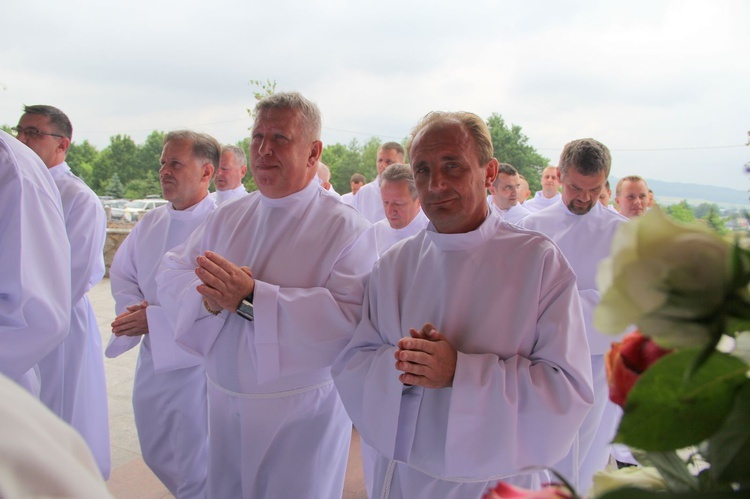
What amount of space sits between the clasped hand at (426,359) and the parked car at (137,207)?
14.9 meters

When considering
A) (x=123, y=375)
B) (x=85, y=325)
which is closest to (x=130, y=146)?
(x=123, y=375)

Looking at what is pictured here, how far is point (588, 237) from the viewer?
12.1 ft

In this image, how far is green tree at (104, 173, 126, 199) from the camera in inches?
954

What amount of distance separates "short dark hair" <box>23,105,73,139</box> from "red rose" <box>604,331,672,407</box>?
4211 mm

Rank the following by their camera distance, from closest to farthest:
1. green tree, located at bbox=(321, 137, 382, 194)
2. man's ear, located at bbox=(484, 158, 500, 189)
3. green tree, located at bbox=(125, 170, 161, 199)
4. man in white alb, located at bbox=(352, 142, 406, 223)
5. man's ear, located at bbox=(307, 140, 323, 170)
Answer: man's ear, located at bbox=(484, 158, 500, 189) → man's ear, located at bbox=(307, 140, 323, 170) → man in white alb, located at bbox=(352, 142, 406, 223) → green tree, located at bbox=(125, 170, 161, 199) → green tree, located at bbox=(321, 137, 382, 194)

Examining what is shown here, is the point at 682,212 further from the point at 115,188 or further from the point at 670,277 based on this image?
the point at 115,188

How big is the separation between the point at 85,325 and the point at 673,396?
12.5ft

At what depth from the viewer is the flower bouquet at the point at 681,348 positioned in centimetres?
Answer: 48

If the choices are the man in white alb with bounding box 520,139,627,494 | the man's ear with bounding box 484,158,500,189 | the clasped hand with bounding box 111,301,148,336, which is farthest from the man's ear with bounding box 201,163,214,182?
the man's ear with bounding box 484,158,500,189

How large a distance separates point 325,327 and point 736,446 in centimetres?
191

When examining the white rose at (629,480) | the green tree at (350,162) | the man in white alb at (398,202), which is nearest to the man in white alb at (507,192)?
the man in white alb at (398,202)

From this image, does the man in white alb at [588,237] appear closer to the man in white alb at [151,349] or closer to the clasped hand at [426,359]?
the clasped hand at [426,359]

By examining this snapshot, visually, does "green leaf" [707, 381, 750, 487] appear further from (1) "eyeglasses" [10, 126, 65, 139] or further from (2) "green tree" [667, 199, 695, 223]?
(1) "eyeglasses" [10, 126, 65, 139]

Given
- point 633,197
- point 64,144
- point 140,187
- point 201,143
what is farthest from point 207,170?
point 140,187
